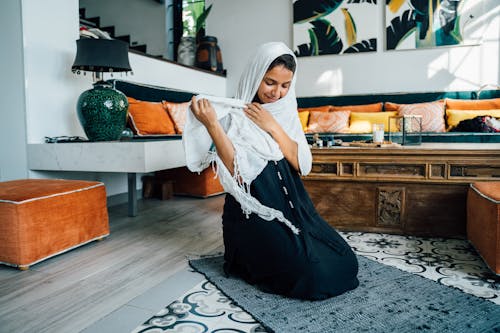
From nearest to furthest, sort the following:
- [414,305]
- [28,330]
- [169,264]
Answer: [28,330] < [414,305] < [169,264]

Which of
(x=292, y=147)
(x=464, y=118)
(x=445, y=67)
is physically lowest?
(x=292, y=147)

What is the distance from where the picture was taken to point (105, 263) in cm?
172

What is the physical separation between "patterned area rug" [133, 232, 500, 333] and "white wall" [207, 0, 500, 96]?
275 centimetres

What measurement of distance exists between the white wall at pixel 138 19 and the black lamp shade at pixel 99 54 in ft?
9.93

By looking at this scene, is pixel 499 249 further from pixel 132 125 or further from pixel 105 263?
pixel 132 125

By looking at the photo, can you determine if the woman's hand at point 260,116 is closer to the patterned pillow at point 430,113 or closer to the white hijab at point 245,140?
the white hijab at point 245,140

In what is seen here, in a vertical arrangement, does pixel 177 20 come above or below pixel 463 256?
above

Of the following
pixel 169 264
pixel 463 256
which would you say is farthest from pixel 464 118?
pixel 169 264

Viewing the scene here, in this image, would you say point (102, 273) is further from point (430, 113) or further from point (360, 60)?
point (360, 60)

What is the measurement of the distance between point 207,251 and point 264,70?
999 millimetres

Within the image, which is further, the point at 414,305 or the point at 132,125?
the point at 132,125

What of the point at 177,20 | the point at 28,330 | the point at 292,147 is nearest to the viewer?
the point at 28,330

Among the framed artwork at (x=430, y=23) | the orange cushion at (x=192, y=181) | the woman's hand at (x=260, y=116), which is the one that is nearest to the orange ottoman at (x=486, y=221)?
the woman's hand at (x=260, y=116)

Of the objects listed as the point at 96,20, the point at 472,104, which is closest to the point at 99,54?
the point at 472,104
